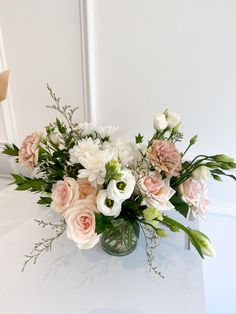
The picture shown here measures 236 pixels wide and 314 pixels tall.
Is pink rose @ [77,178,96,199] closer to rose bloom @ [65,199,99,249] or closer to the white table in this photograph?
rose bloom @ [65,199,99,249]

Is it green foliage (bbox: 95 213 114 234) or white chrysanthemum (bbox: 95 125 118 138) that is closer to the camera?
green foliage (bbox: 95 213 114 234)

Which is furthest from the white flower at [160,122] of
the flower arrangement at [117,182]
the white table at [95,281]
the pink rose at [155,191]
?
the white table at [95,281]

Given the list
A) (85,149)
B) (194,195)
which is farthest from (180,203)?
(85,149)

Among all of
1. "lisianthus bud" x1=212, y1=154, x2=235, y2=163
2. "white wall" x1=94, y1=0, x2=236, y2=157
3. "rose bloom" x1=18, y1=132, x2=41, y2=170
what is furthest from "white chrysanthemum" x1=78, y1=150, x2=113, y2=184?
"white wall" x1=94, y1=0, x2=236, y2=157

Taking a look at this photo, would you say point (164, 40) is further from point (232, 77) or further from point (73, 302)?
point (73, 302)

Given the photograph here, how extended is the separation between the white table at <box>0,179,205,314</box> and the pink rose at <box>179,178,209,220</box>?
0.22 meters

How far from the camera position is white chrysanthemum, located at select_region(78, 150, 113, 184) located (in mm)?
543

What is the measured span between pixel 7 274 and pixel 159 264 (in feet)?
1.40

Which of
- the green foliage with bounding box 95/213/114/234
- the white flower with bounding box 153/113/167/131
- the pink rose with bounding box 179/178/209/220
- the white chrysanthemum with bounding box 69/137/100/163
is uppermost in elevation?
the white flower with bounding box 153/113/167/131

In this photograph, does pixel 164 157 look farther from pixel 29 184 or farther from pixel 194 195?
pixel 29 184

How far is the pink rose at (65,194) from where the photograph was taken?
0.58m

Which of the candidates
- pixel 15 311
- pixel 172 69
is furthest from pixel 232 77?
pixel 15 311

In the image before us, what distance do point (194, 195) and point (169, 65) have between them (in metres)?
0.43

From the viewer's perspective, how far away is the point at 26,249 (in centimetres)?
81
